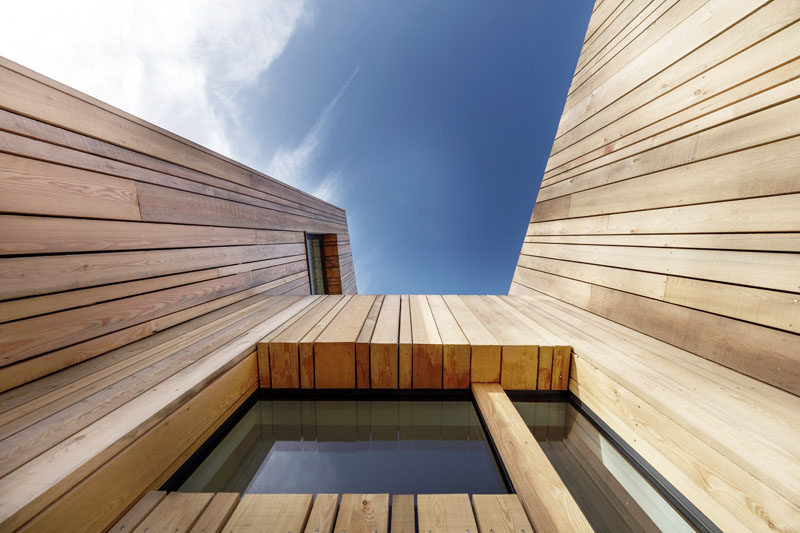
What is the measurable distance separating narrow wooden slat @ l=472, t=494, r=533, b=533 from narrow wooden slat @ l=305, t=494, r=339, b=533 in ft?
1.40

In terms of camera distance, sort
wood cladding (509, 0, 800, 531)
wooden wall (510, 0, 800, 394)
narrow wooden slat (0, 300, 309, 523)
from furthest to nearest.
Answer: wooden wall (510, 0, 800, 394)
wood cladding (509, 0, 800, 531)
narrow wooden slat (0, 300, 309, 523)

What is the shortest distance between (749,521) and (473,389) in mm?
923

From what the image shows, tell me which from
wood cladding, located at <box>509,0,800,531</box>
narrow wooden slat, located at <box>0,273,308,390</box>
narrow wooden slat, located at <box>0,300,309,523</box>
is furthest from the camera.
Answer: narrow wooden slat, located at <box>0,273,308,390</box>

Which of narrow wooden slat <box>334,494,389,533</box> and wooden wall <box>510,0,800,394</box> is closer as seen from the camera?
narrow wooden slat <box>334,494,389,533</box>

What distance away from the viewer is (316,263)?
17.3ft

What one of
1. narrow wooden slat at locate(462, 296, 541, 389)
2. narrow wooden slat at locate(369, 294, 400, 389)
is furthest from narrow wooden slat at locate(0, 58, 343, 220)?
narrow wooden slat at locate(462, 296, 541, 389)

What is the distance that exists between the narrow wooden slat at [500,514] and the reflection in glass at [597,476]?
13.9 inches

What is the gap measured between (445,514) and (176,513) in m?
0.79

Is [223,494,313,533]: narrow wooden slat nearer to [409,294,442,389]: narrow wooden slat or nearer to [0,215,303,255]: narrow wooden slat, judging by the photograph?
[409,294,442,389]: narrow wooden slat

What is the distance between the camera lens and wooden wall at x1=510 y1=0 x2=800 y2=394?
1.18 metres

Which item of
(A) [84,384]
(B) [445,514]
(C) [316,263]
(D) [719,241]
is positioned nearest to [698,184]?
(D) [719,241]

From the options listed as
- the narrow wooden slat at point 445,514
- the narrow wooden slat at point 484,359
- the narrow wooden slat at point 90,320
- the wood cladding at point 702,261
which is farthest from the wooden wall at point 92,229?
the wood cladding at point 702,261

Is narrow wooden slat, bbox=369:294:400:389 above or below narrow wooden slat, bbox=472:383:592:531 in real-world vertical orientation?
above

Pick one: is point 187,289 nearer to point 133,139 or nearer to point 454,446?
point 133,139
